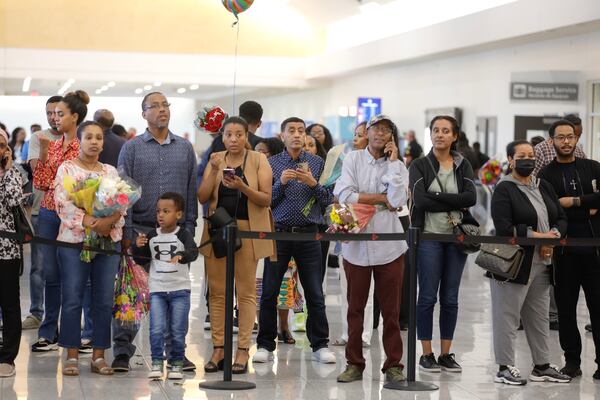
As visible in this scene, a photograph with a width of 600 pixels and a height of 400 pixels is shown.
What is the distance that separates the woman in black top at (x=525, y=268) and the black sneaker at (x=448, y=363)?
0.39 meters

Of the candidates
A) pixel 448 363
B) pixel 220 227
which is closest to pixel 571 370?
pixel 448 363

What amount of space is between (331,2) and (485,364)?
22574 millimetres

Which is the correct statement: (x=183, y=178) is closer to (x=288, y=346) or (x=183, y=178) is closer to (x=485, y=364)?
(x=288, y=346)

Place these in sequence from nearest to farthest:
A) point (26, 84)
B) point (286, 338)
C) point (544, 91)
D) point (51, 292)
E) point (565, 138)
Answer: point (565, 138) → point (51, 292) → point (286, 338) → point (544, 91) → point (26, 84)

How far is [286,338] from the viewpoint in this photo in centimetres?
921

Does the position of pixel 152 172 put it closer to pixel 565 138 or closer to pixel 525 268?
pixel 525 268

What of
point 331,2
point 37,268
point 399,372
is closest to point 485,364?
point 399,372

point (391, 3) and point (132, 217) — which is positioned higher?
point (391, 3)

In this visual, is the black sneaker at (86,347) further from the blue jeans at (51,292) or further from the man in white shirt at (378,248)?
the man in white shirt at (378,248)

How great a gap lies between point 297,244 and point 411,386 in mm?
1375

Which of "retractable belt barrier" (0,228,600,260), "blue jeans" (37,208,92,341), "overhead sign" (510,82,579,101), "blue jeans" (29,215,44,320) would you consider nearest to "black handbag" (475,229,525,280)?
"retractable belt barrier" (0,228,600,260)

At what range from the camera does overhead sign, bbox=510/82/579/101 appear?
1908 cm

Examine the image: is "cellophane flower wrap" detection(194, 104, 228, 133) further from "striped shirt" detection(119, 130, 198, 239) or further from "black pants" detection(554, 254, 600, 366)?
"black pants" detection(554, 254, 600, 366)

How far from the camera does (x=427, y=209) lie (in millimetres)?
7938
